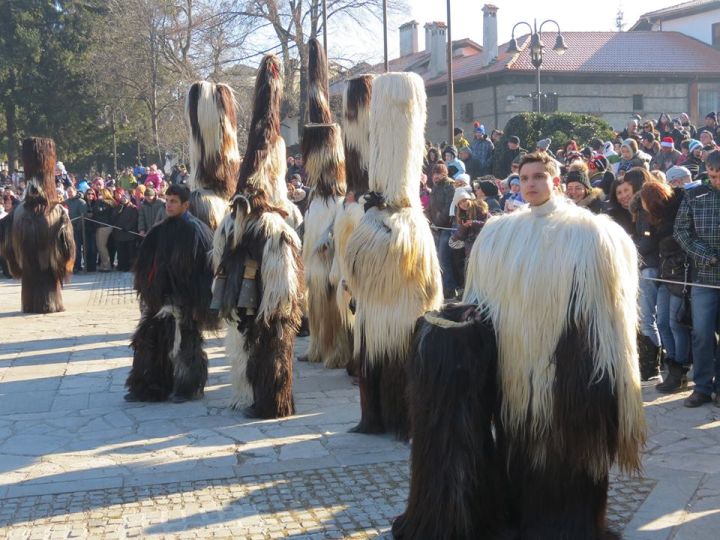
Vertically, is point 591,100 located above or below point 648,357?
above

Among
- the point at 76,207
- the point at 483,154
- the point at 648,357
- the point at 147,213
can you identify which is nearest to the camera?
the point at 648,357

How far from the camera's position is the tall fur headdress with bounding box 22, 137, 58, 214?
12172mm

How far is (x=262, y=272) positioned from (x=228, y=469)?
1651 millimetres

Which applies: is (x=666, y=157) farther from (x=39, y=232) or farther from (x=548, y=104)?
(x=548, y=104)

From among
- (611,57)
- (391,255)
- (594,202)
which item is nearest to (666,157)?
(594,202)

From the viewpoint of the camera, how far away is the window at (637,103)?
40.2 metres

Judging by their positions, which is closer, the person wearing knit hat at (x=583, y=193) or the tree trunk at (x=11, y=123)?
the person wearing knit hat at (x=583, y=193)

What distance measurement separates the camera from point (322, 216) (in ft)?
28.6

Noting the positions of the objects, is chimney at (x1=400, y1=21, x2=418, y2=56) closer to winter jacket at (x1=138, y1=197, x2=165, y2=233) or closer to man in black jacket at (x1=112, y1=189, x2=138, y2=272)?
man in black jacket at (x1=112, y1=189, x2=138, y2=272)

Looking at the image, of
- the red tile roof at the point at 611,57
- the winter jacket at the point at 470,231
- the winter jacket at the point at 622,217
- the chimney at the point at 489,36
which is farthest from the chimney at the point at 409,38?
the winter jacket at the point at 622,217

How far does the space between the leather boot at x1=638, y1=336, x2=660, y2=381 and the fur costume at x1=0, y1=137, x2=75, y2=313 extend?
27.0 feet

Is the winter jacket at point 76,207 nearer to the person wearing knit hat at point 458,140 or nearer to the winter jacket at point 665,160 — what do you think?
the person wearing knit hat at point 458,140

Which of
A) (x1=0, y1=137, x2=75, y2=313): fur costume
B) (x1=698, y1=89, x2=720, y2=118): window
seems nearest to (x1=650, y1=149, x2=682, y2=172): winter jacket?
(x1=0, y1=137, x2=75, y2=313): fur costume

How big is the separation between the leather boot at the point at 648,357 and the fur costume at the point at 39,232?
824cm
